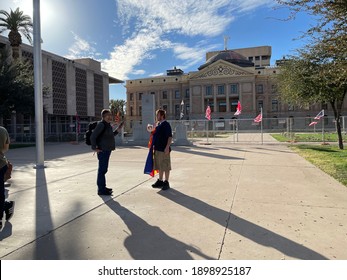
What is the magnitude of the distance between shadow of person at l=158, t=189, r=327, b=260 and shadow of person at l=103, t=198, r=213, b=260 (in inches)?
36.1

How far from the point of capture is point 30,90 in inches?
980

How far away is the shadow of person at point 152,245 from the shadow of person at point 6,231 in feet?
5.34

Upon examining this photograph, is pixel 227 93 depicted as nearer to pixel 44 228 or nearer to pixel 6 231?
pixel 44 228

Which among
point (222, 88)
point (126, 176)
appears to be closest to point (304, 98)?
point (126, 176)

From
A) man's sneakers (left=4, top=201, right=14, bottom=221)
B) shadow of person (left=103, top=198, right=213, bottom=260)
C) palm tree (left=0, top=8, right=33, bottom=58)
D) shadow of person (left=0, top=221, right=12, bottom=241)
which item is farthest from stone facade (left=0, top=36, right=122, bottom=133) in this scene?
shadow of person (left=103, top=198, right=213, bottom=260)

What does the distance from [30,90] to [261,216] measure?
80.6 feet

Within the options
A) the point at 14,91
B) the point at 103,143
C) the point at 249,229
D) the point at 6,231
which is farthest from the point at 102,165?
the point at 14,91

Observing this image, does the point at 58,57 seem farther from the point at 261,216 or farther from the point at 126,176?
the point at 261,216

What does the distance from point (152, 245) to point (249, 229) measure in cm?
147

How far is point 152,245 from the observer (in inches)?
147

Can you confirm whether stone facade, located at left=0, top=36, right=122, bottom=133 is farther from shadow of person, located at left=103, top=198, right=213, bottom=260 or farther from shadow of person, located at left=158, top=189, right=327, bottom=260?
shadow of person, located at left=103, top=198, right=213, bottom=260

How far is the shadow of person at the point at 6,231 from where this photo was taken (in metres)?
4.10

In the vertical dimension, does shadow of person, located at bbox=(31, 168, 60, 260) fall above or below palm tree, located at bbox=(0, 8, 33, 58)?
below

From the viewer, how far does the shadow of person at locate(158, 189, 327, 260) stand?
3520mm
